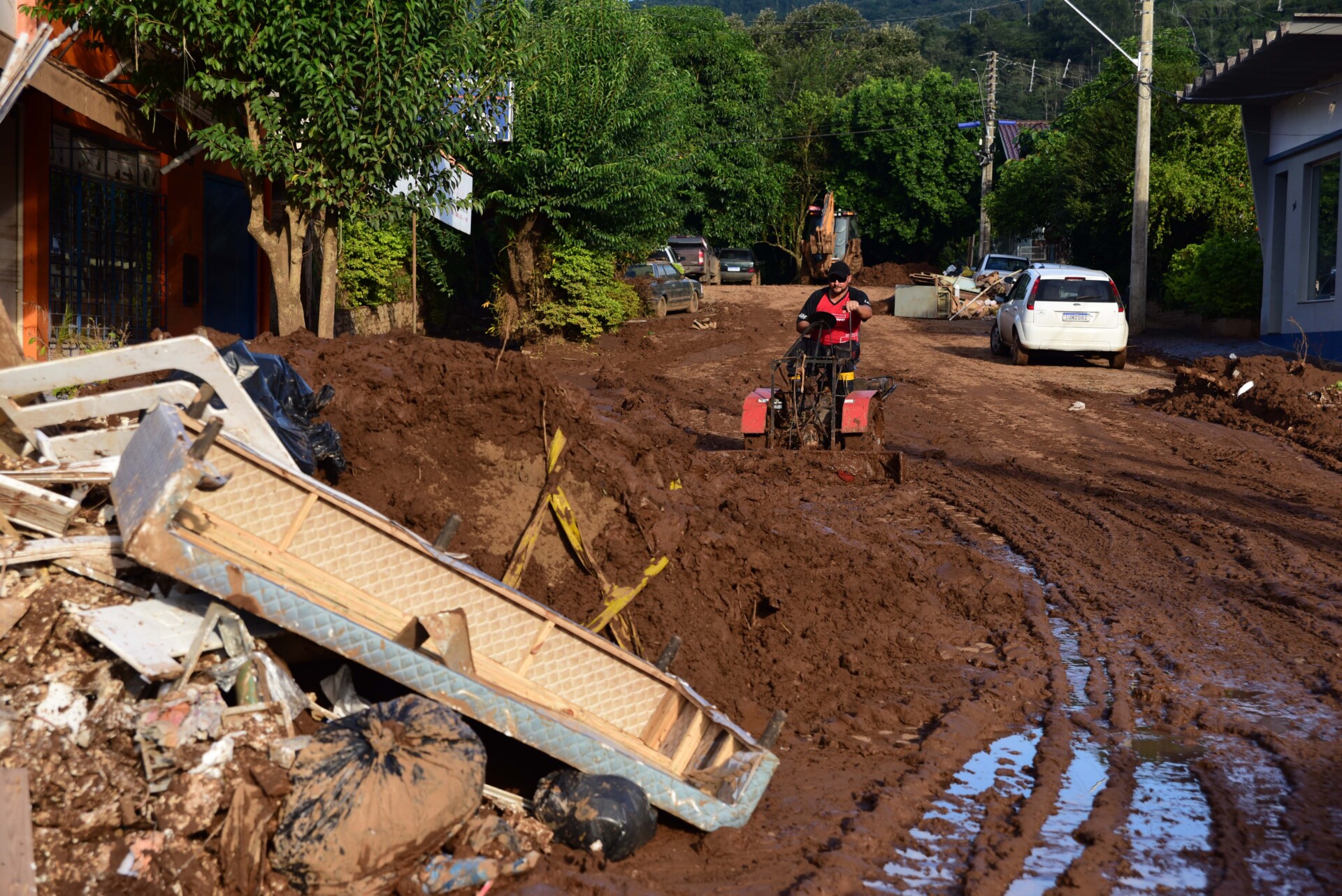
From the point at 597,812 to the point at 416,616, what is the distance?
105 centimetres

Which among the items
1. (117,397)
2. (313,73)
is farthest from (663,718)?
(313,73)

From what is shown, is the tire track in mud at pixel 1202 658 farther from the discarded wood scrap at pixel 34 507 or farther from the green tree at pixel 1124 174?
the green tree at pixel 1124 174

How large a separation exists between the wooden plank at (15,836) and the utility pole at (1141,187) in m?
25.6

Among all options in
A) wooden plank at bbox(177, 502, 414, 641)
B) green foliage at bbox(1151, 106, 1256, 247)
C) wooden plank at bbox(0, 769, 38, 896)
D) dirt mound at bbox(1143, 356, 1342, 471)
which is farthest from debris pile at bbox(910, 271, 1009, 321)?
wooden plank at bbox(0, 769, 38, 896)

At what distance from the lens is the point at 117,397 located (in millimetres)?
5273

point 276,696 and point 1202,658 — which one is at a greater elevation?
point 276,696

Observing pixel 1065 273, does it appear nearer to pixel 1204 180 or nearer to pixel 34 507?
pixel 1204 180

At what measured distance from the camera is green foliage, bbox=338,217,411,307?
21828mm

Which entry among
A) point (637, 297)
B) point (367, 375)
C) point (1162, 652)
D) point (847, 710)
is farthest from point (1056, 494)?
point (637, 297)

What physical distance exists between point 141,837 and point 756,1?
659 ft

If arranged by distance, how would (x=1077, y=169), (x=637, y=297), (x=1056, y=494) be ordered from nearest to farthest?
(x=1056, y=494)
(x=637, y=297)
(x=1077, y=169)

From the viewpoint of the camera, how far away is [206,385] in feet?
15.9

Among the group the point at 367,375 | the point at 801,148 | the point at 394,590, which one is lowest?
the point at 394,590

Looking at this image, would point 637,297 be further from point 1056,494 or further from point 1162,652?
point 1162,652
